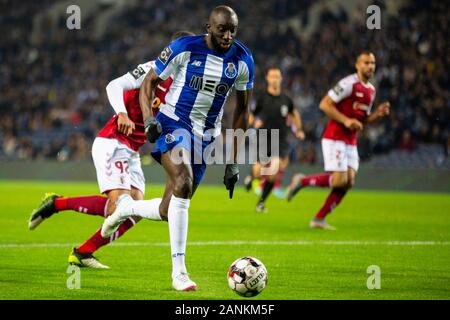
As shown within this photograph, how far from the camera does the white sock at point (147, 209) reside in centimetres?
764

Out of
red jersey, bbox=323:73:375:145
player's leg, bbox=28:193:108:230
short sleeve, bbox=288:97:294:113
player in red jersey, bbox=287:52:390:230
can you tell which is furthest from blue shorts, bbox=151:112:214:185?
short sleeve, bbox=288:97:294:113

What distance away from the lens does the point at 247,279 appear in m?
6.73

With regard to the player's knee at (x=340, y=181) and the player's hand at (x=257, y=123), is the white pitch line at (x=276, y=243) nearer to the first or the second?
the player's knee at (x=340, y=181)

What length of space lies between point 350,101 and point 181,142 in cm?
618

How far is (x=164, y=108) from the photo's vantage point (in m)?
7.83

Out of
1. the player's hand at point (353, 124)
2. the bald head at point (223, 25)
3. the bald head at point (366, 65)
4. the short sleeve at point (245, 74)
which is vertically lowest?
the player's hand at point (353, 124)

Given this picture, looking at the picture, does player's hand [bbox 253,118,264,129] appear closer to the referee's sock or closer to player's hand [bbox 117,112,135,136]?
the referee's sock

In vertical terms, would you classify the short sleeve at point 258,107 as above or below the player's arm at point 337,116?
above

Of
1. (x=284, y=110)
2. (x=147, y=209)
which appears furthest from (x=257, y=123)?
(x=147, y=209)

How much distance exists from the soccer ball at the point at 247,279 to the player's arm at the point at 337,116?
19.9ft

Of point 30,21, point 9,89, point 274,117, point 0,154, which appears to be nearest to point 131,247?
point 274,117

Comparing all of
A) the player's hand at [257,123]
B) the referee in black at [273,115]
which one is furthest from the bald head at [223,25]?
the player's hand at [257,123]

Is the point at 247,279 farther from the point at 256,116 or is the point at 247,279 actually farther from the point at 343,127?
the point at 256,116

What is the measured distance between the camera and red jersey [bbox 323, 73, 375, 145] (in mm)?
13094
